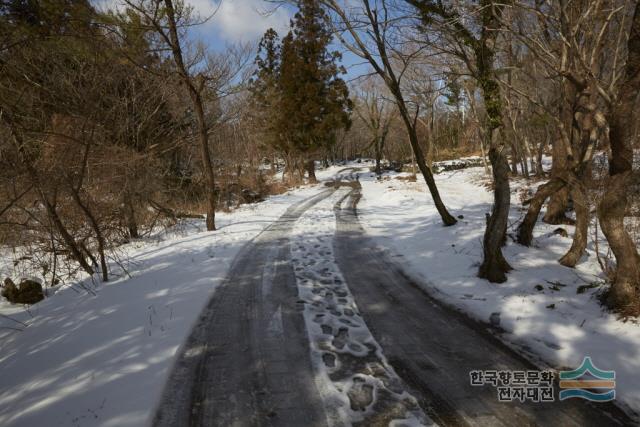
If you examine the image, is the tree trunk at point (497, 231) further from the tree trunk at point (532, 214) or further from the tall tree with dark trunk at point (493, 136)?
the tree trunk at point (532, 214)

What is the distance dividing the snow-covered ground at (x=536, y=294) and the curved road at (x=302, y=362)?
0.32m

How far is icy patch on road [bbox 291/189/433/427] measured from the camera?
272cm

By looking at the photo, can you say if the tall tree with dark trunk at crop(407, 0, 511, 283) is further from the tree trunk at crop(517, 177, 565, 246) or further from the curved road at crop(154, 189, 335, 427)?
the curved road at crop(154, 189, 335, 427)

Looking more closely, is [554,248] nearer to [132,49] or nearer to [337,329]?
[337,329]

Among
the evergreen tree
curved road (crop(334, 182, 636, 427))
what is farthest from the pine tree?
curved road (crop(334, 182, 636, 427))

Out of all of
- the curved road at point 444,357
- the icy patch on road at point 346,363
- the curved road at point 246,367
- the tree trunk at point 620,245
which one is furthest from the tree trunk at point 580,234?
the curved road at point 246,367

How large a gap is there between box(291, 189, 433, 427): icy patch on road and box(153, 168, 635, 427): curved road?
0.10m

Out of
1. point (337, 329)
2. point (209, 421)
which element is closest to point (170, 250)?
point (337, 329)

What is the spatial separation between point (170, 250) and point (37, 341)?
3.82m

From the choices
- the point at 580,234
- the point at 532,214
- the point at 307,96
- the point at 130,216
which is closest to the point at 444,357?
the point at 580,234

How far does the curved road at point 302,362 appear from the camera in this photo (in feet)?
8.88

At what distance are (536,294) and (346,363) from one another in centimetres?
302

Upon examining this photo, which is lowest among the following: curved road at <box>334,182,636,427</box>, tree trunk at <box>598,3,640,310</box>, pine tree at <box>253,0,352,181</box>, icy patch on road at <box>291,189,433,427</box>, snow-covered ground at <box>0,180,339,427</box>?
curved road at <box>334,182,636,427</box>

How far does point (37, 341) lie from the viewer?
4312 mm
